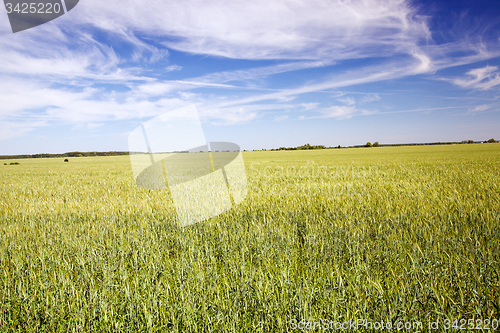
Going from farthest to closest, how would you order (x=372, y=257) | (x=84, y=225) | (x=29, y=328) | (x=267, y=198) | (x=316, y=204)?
(x=267, y=198), (x=316, y=204), (x=84, y=225), (x=372, y=257), (x=29, y=328)

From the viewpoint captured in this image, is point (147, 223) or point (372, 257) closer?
Result: point (372, 257)

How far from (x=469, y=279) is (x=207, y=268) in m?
2.77

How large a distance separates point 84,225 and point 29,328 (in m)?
3.28

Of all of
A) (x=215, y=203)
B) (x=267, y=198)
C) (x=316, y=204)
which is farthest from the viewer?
(x=267, y=198)

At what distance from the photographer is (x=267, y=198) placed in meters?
7.07

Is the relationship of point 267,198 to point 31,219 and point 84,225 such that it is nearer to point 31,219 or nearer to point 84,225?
point 84,225

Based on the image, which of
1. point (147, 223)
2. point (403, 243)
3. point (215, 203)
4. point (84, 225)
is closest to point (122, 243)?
point (147, 223)

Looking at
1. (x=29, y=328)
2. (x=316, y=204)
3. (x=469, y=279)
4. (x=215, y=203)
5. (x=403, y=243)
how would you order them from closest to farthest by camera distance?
(x=29, y=328)
(x=469, y=279)
(x=403, y=243)
(x=316, y=204)
(x=215, y=203)

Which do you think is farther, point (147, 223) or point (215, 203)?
point (215, 203)

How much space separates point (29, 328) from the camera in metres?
2.21

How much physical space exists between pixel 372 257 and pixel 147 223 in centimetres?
409

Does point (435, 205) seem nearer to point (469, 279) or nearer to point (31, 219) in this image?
point (469, 279)

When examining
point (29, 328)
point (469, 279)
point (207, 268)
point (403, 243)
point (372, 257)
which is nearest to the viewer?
point (29, 328)

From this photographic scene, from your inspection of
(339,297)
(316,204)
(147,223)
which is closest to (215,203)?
(147,223)
